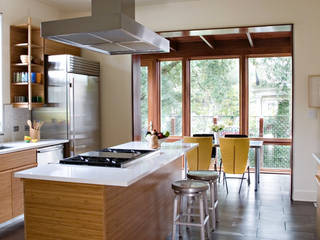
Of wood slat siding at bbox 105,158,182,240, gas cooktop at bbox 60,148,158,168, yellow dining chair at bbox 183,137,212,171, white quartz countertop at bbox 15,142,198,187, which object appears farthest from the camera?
yellow dining chair at bbox 183,137,212,171

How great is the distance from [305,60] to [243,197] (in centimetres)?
223

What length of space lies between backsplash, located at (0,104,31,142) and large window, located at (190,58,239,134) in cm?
389

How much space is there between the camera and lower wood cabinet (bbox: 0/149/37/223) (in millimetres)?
4105

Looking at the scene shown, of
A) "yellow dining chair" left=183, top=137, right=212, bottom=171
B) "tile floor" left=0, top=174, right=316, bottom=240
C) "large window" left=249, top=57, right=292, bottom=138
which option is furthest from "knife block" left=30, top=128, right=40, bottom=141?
"large window" left=249, top=57, right=292, bottom=138

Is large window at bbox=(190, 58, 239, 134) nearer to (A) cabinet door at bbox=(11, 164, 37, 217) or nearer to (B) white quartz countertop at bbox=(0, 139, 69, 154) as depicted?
(B) white quartz countertop at bbox=(0, 139, 69, 154)

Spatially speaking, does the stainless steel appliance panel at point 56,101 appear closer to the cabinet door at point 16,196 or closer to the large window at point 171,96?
the cabinet door at point 16,196

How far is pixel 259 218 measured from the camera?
4465 millimetres

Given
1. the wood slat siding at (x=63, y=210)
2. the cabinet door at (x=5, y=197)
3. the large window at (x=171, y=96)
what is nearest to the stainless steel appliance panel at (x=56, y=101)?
the cabinet door at (x=5, y=197)

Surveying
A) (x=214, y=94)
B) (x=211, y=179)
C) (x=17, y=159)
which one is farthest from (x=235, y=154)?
(x=17, y=159)

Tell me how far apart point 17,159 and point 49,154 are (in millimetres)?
627

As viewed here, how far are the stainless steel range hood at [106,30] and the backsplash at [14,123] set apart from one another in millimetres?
2096

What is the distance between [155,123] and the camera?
8.28 meters

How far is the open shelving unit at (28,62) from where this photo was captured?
498cm

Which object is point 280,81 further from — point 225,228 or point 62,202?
point 62,202
